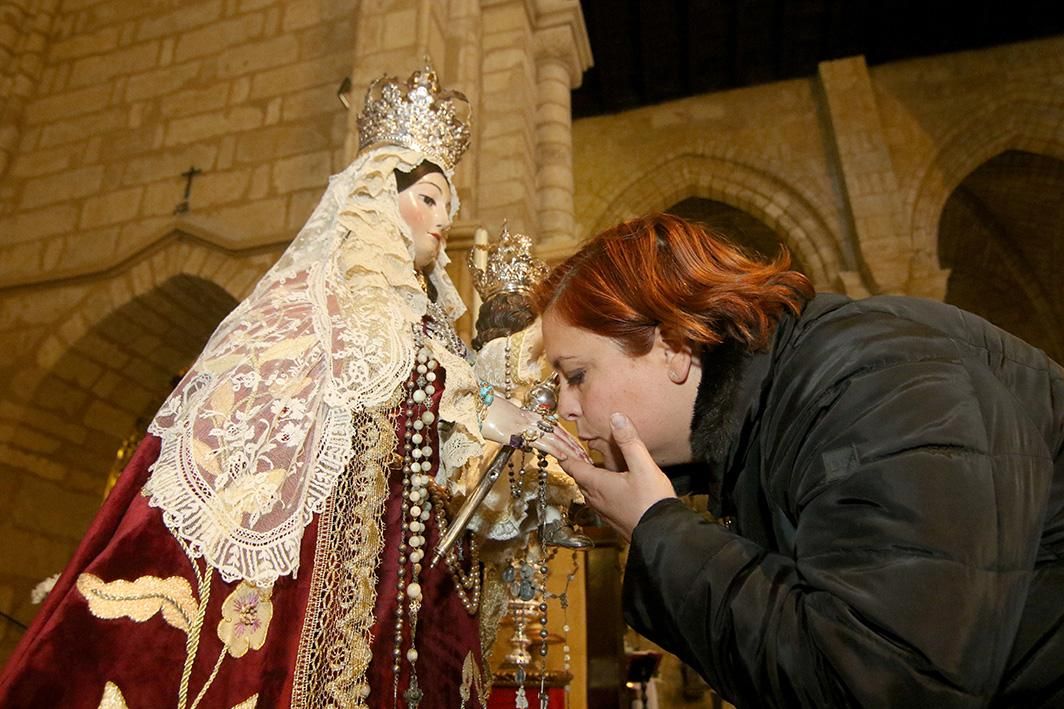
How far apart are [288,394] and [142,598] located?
485 mm

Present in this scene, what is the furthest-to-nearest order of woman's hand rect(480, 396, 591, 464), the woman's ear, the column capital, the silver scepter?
the column capital < the silver scepter < woman's hand rect(480, 396, 591, 464) < the woman's ear

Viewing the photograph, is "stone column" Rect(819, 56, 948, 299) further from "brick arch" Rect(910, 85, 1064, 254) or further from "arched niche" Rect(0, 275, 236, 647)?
"arched niche" Rect(0, 275, 236, 647)

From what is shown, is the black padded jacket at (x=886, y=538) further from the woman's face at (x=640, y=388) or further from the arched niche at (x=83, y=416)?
the arched niche at (x=83, y=416)

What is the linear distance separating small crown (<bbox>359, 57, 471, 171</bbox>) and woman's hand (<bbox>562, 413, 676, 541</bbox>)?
1.58m

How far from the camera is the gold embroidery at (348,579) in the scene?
1515 millimetres

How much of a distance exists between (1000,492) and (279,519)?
1216mm

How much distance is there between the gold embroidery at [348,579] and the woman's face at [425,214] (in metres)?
0.71

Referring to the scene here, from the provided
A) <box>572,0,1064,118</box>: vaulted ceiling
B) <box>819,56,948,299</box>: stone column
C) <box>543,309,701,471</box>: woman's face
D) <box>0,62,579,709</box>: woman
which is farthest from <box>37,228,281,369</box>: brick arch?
<box>819,56,948,299</box>: stone column

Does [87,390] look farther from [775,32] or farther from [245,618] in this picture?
[775,32]

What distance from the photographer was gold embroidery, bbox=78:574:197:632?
1.30 m

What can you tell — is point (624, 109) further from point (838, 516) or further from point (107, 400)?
point (838, 516)

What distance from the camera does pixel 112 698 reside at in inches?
48.0

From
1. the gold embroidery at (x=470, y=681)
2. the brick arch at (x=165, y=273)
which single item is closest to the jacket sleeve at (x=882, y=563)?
the gold embroidery at (x=470, y=681)

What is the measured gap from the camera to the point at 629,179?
30.9 feet
